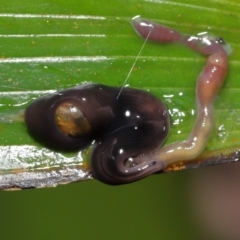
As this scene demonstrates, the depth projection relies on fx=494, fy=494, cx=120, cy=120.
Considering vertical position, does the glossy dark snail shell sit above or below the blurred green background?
below

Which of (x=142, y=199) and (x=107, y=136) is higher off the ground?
(x=107, y=136)

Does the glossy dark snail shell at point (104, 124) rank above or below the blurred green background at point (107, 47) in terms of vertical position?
below

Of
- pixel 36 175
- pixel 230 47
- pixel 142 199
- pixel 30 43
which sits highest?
pixel 230 47

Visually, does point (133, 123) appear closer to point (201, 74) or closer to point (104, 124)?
point (104, 124)

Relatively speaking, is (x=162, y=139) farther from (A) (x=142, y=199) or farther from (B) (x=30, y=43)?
(A) (x=142, y=199)

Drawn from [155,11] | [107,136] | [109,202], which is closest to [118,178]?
[107,136]

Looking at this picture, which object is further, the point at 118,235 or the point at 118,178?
the point at 118,235
